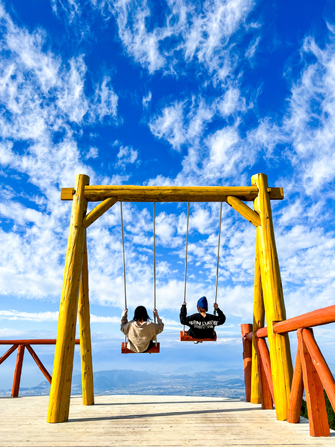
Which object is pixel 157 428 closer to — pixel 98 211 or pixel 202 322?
pixel 202 322

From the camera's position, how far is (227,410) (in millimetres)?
4562

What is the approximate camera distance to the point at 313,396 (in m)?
3.02

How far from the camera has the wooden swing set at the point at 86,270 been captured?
3.91m

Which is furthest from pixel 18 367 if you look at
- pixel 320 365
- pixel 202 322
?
pixel 320 365

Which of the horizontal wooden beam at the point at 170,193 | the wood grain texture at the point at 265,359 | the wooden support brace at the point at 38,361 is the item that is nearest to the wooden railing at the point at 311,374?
the wood grain texture at the point at 265,359

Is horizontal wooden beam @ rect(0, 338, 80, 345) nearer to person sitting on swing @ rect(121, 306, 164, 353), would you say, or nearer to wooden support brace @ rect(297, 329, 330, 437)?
person sitting on swing @ rect(121, 306, 164, 353)

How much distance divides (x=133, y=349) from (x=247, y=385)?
6.73ft

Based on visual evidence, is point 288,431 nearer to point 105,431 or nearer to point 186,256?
point 105,431

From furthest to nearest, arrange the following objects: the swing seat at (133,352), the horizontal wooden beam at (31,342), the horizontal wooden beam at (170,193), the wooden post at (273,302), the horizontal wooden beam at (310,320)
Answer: the horizontal wooden beam at (31,342)
the swing seat at (133,352)
the horizontal wooden beam at (170,193)
the wooden post at (273,302)
the horizontal wooden beam at (310,320)

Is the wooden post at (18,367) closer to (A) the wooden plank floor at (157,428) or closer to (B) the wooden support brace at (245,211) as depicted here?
(A) the wooden plank floor at (157,428)

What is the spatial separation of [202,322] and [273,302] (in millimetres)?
1633

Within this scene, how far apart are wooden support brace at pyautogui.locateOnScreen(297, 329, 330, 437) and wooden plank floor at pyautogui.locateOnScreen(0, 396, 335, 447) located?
0.10 metres

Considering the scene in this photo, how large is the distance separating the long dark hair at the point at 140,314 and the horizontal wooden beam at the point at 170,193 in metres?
1.80

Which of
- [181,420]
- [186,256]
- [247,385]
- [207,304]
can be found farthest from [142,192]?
[247,385]
